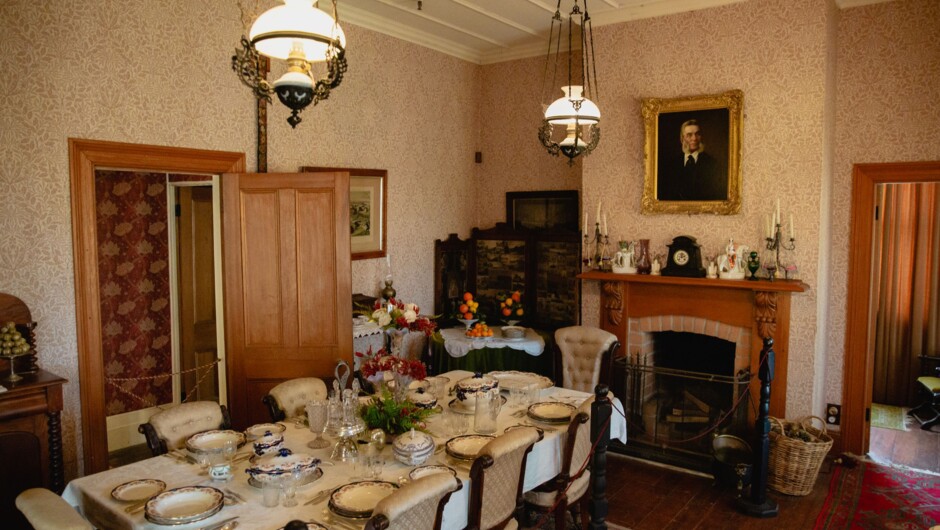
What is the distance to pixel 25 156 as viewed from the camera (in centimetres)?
362

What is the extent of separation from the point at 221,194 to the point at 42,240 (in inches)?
45.6

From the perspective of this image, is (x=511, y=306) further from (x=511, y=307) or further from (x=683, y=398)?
(x=683, y=398)

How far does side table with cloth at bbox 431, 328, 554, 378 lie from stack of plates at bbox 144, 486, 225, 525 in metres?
3.21

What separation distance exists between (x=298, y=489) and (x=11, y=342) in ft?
6.03

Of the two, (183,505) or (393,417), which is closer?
(183,505)

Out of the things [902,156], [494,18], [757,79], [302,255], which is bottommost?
[302,255]

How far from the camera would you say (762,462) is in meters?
4.23

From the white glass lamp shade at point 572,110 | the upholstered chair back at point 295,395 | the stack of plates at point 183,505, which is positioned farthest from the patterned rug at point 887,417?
the stack of plates at point 183,505

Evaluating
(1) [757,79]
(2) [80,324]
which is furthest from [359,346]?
(1) [757,79]

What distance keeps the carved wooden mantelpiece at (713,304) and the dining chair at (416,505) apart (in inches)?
125

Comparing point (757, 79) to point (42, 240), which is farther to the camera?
point (757, 79)

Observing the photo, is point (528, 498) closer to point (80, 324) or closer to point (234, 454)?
point (234, 454)

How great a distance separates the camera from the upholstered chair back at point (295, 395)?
12.0ft

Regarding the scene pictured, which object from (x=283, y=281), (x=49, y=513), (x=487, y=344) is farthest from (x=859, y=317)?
(x=49, y=513)
